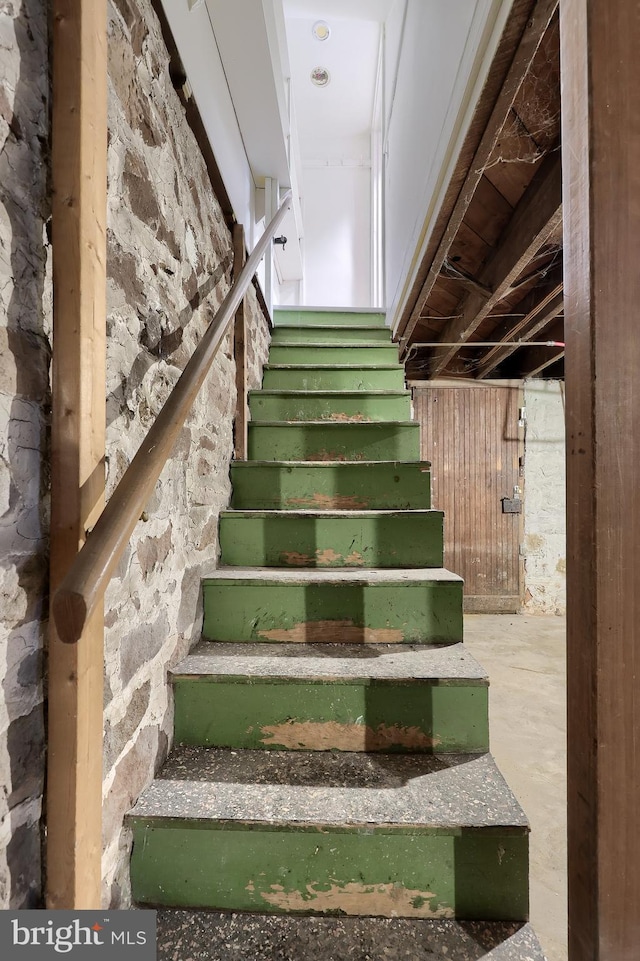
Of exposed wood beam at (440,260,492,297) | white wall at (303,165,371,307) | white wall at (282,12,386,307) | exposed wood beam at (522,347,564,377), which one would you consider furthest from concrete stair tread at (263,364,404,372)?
white wall at (303,165,371,307)

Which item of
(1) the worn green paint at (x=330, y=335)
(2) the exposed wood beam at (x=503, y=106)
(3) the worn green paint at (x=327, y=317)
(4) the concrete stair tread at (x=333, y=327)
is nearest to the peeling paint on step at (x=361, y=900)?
(2) the exposed wood beam at (x=503, y=106)

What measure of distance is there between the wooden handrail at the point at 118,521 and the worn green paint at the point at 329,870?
2.09 ft

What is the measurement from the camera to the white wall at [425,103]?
115 cm

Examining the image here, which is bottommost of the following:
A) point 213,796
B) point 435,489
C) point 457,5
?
point 213,796

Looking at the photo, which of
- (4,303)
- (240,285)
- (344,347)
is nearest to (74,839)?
(4,303)

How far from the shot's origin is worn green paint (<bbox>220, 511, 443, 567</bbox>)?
1515 millimetres

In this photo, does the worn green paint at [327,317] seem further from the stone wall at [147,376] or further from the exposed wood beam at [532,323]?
the stone wall at [147,376]

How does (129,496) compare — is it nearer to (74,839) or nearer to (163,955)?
(74,839)

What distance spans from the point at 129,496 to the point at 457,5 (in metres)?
1.90

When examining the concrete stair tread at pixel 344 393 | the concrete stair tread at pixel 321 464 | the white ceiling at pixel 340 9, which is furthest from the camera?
the white ceiling at pixel 340 9

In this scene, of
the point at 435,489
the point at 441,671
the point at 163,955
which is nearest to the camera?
the point at 163,955

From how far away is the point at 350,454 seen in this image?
1.93 m

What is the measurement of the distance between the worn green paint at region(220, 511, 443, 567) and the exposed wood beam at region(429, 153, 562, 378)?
3.80 ft

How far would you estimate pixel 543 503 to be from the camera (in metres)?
3.99
